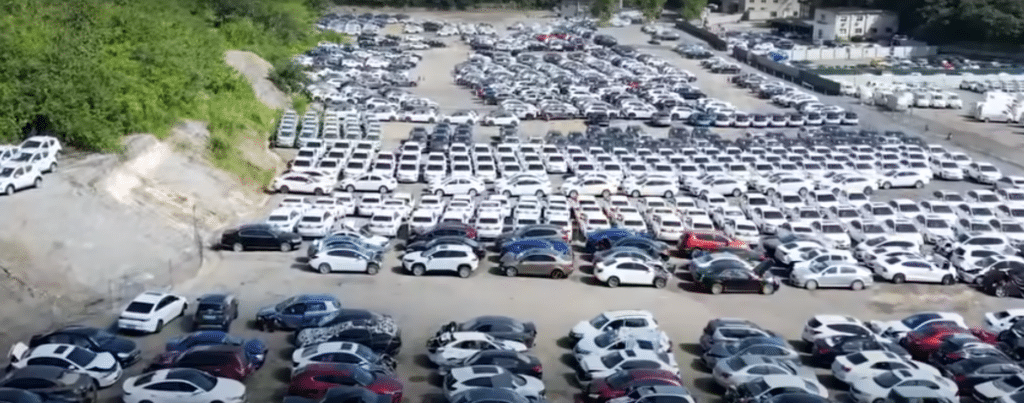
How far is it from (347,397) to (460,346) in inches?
134

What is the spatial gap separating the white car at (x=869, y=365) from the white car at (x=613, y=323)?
369 centimetres

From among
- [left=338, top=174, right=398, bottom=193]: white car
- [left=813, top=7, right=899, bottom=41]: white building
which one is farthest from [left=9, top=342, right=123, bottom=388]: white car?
[left=813, top=7, right=899, bottom=41]: white building

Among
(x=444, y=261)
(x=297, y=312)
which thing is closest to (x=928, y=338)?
(x=444, y=261)

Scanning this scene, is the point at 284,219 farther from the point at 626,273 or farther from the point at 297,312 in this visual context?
the point at 626,273

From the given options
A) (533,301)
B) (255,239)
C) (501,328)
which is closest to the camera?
(501,328)

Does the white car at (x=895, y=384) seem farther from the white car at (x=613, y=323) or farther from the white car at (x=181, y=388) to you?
the white car at (x=181, y=388)

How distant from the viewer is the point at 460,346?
20047 mm

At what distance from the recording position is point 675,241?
2944 centimetres

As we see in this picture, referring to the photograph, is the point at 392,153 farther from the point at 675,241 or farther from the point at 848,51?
the point at 848,51

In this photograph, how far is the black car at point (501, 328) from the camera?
68.2 feet

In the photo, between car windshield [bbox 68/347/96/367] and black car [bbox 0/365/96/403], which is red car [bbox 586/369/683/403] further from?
car windshield [bbox 68/347/96/367]

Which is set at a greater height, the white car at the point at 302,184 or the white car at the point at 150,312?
the white car at the point at 150,312

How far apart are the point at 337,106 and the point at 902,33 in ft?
173

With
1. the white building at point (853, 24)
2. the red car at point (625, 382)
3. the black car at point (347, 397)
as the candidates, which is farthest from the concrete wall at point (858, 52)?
the black car at point (347, 397)
